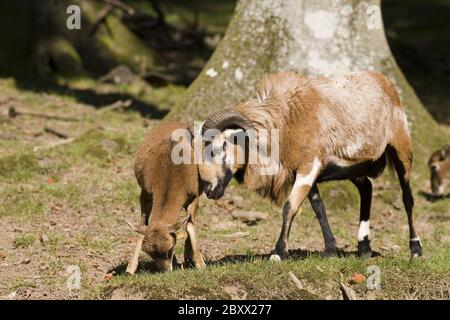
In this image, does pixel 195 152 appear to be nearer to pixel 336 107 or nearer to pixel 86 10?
pixel 336 107

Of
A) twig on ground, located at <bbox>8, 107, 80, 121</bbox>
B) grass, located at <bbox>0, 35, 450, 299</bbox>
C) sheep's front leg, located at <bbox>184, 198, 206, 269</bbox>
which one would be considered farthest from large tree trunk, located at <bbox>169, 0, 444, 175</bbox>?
sheep's front leg, located at <bbox>184, 198, 206, 269</bbox>

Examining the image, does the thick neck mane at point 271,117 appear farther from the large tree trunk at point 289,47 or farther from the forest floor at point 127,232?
the large tree trunk at point 289,47

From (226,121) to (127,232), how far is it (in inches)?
113

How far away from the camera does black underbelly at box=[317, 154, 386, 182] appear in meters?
11.7

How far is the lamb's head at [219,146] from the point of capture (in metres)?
11.0

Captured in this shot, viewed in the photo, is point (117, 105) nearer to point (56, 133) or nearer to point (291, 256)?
point (56, 133)

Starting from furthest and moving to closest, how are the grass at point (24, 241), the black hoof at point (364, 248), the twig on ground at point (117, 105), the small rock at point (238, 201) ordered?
1. the twig on ground at point (117, 105)
2. the small rock at point (238, 201)
3. the black hoof at point (364, 248)
4. the grass at point (24, 241)

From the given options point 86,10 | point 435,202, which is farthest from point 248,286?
point 86,10

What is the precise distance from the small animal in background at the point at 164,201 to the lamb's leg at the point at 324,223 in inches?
60.5

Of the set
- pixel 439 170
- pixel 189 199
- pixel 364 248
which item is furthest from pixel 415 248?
pixel 439 170

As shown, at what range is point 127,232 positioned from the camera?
1310 centimetres

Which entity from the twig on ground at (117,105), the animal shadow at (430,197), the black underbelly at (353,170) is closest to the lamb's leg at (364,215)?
the black underbelly at (353,170)

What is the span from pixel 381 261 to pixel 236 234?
9.23 ft

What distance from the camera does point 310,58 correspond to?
15578mm
